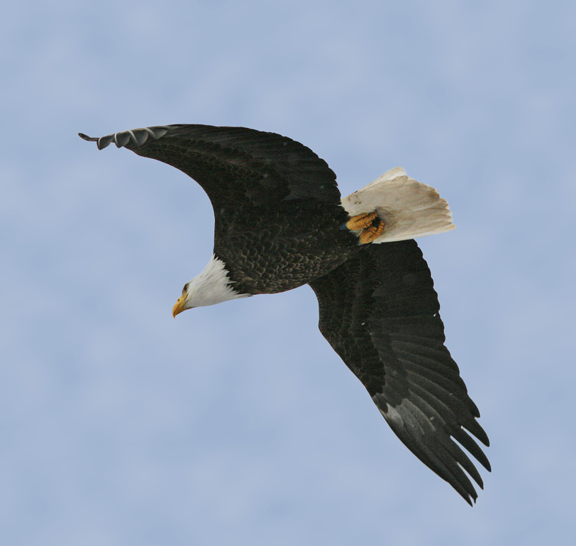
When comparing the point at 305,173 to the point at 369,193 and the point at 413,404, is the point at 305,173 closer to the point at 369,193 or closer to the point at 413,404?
the point at 369,193

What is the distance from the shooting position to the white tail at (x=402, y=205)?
7316mm

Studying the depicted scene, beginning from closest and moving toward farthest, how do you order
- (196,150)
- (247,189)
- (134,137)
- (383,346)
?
(134,137) → (196,150) → (247,189) → (383,346)

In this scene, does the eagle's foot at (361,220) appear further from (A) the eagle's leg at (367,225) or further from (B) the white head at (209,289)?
(B) the white head at (209,289)

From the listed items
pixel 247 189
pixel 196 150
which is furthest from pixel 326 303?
pixel 196 150

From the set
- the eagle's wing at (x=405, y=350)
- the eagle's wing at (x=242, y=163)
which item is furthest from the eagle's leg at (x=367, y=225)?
the eagle's wing at (x=405, y=350)

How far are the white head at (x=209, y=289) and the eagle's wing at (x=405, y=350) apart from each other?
977mm

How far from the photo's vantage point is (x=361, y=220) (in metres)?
7.50

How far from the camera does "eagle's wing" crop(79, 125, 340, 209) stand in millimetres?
6488

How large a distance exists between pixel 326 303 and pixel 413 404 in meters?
1.15

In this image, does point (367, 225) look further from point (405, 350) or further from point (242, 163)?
point (405, 350)

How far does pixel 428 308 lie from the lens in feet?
27.1

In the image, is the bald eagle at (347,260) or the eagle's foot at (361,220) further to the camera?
the eagle's foot at (361,220)

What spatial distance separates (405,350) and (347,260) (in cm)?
97

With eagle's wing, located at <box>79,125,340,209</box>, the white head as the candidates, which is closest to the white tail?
eagle's wing, located at <box>79,125,340,209</box>
